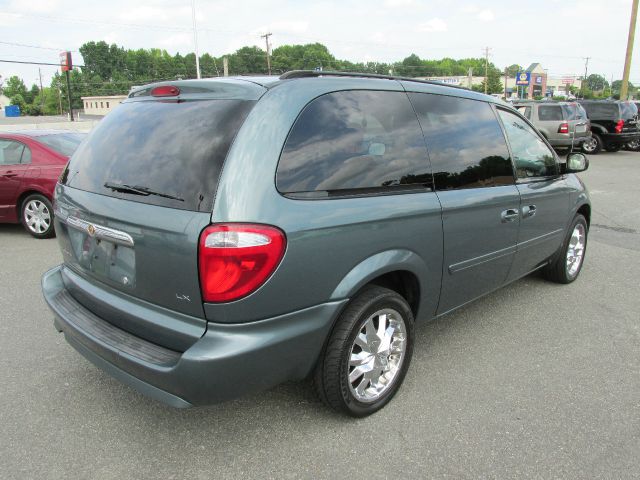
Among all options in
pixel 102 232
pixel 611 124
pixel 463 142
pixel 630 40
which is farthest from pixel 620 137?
pixel 102 232

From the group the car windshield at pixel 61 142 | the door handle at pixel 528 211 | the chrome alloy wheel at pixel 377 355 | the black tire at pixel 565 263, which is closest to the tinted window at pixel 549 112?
the black tire at pixel 565 263

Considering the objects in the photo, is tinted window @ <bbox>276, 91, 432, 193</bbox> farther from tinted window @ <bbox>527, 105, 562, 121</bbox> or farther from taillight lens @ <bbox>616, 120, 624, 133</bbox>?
taillight lens @ <bbox>616, 120, 624, 133</bbox>

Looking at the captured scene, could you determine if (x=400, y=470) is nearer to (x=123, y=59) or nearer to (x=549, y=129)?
(x=549, y=129)

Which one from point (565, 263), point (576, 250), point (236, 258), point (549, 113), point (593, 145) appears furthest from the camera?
point (593, 145)

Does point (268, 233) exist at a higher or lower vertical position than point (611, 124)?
lower

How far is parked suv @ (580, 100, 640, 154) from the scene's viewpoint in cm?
1800

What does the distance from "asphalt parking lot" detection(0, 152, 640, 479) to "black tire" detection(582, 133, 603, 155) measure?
55.3 ft

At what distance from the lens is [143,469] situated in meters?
2.36

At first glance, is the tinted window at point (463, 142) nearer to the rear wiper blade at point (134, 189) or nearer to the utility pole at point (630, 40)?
the rear wiper blade at point (134, 189)

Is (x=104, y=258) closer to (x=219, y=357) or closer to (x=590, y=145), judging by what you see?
(x=219, y=357)

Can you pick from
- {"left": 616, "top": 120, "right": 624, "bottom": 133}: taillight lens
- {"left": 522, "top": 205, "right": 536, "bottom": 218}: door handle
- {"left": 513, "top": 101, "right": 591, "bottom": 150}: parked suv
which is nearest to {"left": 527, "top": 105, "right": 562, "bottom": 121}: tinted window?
{"left": 513, "top": 101, "right": 591, "bottom": 150}: parked suv

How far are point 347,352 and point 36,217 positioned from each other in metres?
5.98

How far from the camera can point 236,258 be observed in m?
2.08

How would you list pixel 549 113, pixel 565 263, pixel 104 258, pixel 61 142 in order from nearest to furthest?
pixel 104 258
pixel 565 263
pixel 61 142
pixel 549 113
